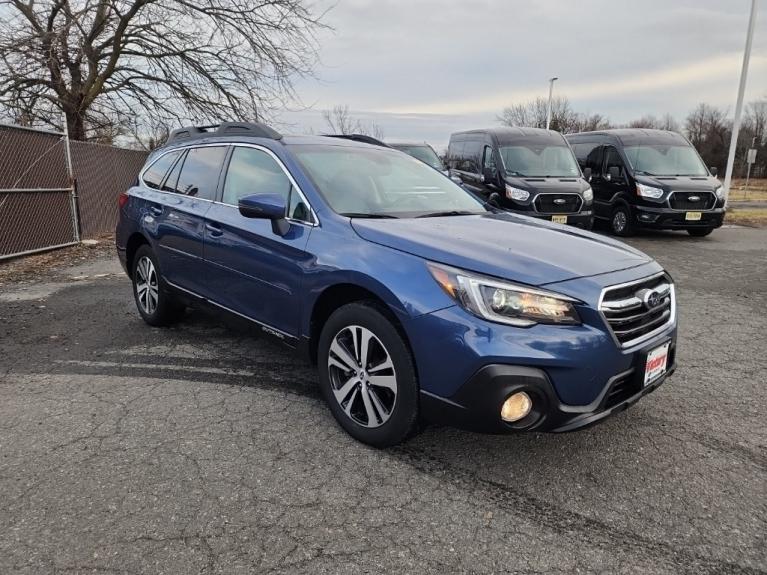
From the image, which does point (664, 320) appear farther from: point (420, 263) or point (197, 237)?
point (197, 237)

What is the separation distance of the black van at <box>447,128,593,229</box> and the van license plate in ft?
24.8

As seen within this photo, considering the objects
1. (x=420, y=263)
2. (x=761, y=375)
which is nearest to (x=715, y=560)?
(x=420, y=263)

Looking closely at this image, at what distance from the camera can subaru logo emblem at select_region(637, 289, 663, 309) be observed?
2.82 meters

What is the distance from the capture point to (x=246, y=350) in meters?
4.66

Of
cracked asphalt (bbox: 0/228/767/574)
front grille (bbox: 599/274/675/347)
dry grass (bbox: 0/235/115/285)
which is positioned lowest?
cracked asphalt (bbox: 0/228/767/574)

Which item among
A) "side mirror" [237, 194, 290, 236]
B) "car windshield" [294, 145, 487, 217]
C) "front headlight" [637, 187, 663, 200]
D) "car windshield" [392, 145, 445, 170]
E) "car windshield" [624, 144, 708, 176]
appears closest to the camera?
"side mirror" [237, 194, 290, 236]

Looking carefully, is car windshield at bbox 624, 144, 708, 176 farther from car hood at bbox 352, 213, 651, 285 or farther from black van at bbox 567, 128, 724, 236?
car hood at bbox 352, 213, 651, 285

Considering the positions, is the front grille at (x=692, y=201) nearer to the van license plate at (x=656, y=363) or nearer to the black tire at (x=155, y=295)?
the van license plate at (x=656, y=363)

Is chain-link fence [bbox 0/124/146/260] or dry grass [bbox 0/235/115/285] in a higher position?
chain-link fence [bbox 0/124/146/260]

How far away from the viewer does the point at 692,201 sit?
11.4 meters

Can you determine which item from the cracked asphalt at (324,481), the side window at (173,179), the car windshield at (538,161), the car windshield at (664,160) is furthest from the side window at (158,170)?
the car windshield at (664,160)

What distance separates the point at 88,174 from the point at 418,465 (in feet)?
35.5

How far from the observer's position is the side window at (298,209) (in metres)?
3.40

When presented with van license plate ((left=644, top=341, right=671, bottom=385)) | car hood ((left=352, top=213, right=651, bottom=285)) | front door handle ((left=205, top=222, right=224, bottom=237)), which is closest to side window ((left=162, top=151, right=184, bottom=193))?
front door handle ((left=205, top=222, right=224, bottom=237))
